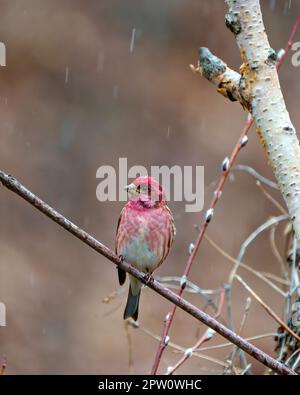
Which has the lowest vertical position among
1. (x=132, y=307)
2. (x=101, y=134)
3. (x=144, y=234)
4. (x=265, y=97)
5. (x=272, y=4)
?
(x=265, y=97)

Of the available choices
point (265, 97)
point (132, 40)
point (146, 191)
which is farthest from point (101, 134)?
point (265, 97)

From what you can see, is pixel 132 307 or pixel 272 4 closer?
pixel 132 307

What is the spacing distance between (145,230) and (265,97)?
5.48 ft

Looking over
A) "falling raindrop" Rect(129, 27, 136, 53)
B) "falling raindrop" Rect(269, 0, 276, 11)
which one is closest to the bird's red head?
"falling raindrop" Rect(129, 27, 136, 53)

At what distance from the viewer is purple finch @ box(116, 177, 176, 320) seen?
3724 millimetres

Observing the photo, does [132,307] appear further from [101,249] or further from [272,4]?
[272,4]

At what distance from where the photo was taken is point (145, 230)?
12.3ft

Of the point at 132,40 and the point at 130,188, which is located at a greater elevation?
the point at 132,40

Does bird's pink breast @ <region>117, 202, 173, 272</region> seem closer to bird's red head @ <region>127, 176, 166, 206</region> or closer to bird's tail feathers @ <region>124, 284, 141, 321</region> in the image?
bird's red head @ <region>127, 176, 166, 206</region>

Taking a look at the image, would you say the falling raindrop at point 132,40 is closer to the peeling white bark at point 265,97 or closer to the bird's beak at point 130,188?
the bird's beak at point 130,188
